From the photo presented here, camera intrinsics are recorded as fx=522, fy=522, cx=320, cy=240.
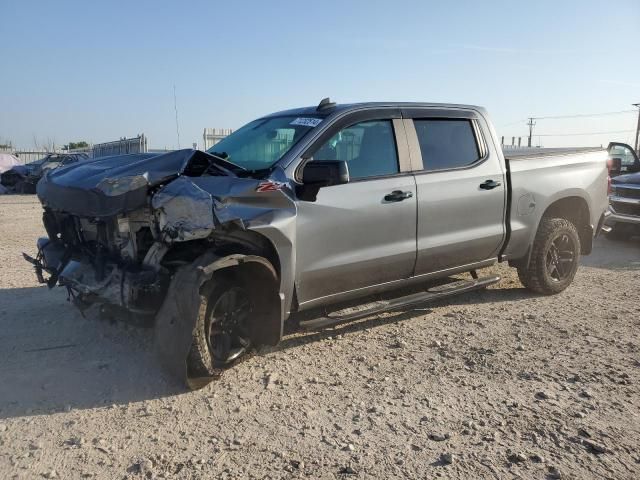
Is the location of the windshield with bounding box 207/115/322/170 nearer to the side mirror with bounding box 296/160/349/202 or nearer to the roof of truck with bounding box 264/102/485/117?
the roof of truck with bounding box 264/102/485/117

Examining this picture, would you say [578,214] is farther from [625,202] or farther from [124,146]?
[124,146]

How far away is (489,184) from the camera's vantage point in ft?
16.6

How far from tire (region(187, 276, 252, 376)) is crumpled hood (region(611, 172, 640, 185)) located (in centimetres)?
823

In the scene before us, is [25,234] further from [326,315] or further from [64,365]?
[326,315]

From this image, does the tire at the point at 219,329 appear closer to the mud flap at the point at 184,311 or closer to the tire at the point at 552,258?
the mud flap at the point at 184,311

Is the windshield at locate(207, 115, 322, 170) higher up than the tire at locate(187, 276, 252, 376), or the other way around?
the windshield at locate(207, 115, 322, 170)

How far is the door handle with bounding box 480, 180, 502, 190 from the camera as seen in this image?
5.01m

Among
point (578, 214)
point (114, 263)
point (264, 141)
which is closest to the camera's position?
point (114, 263)

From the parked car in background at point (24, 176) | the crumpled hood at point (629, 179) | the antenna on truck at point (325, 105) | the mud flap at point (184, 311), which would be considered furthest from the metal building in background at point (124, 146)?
the mud flap at point (184, 311)

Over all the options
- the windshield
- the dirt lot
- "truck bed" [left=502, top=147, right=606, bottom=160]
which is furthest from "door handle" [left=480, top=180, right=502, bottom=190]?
the windshield

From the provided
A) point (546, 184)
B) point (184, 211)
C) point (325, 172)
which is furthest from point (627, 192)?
point (184, 211)

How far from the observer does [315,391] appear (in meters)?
3.57

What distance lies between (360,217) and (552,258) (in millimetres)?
2844

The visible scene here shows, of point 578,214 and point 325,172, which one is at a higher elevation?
point 325,172
